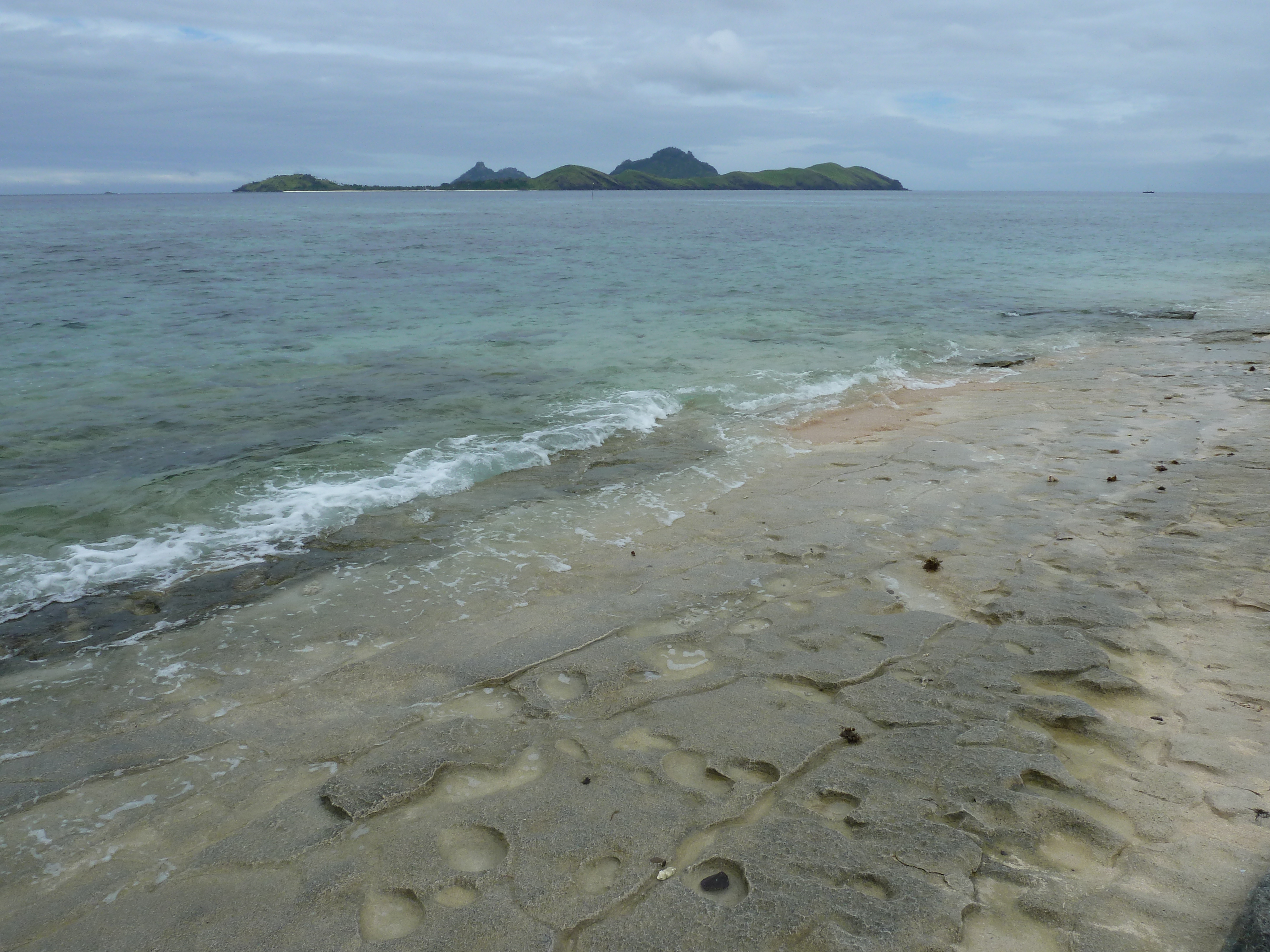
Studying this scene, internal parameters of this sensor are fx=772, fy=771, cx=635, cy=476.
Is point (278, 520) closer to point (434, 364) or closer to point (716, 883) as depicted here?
point (716, 883)

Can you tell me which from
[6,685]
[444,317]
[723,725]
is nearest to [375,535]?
[6,685]

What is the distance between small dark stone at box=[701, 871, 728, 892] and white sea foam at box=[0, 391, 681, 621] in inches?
210

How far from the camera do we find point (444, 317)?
763 inches

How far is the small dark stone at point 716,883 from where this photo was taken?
3289 mm

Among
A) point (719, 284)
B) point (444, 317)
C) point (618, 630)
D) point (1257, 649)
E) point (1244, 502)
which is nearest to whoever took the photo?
point (1257, 649)

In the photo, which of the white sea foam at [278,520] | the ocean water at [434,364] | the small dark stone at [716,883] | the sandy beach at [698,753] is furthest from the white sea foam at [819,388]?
the small dark stone at [716,883]

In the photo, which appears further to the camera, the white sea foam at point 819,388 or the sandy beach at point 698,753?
the white sea foam at point 819,388

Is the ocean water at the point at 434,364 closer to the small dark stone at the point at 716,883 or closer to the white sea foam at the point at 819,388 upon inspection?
the white sea foam at the point at 819,388

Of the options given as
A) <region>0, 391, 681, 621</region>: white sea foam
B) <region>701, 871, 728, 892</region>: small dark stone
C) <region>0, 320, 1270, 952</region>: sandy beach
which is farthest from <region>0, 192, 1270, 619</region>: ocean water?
<region>701, 871, 728, 892</region>: small dark stone

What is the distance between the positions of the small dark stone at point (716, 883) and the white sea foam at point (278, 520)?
5.32 meters

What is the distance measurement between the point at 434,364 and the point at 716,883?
41.9ft

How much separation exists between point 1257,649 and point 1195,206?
525ft

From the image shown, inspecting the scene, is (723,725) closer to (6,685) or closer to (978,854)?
(978,854)

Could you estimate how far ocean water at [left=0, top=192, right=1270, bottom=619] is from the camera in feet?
26.7
